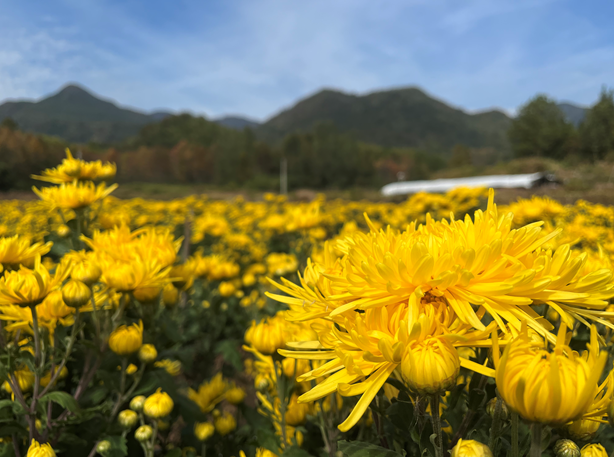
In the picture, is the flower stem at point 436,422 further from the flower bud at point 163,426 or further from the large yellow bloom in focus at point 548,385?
the flower bud at point 163,426

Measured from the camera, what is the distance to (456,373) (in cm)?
52

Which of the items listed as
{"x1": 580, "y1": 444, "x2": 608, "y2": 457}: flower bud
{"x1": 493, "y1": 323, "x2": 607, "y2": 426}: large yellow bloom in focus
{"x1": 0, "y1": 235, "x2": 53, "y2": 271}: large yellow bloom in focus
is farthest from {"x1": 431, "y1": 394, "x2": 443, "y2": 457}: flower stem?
{"x1": 0, "y1": 235, "x2": 53, "y2": 271}: large yellow bloom in focus

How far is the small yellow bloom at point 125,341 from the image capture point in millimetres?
1283

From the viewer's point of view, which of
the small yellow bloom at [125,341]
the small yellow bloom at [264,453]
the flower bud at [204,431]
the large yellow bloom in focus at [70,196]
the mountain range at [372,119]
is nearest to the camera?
the small yellow bloom at [264,453]

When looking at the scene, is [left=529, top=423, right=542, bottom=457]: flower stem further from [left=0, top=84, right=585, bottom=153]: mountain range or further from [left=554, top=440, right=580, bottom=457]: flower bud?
[left=0, top=84, right=585, bottom=153]: mountain range

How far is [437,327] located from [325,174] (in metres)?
47.1

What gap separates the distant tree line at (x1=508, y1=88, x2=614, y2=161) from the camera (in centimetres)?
3631

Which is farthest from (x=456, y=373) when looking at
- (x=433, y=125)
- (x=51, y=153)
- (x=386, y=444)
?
(x=433, y=125)

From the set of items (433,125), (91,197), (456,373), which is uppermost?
(433,125)

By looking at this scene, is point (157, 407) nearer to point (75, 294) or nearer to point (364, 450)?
point (75, 294)

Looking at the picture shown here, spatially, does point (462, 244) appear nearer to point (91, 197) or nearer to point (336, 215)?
point (91, 197)

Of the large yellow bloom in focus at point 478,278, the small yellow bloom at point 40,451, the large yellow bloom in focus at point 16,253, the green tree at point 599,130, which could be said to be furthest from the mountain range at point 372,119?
the large yellow bloom in focus at point 478,278

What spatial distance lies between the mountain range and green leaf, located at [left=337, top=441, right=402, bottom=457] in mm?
111437

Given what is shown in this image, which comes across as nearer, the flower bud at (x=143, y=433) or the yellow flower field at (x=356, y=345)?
the yellow flower field at (x=356, y=345)
